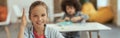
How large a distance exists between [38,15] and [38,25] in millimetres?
76

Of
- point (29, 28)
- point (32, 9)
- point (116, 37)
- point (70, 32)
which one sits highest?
point (32, 9)

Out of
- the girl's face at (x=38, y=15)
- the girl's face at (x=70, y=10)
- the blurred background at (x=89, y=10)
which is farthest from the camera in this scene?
the blurred background at (x=89, y=10)

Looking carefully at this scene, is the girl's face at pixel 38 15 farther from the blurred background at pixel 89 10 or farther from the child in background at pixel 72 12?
the blurred background at pixel 89 10

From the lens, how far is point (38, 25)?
1857 mm

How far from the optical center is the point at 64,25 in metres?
3.35

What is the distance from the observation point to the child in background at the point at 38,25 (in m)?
1.84

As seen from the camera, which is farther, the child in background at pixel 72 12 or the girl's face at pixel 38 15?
the child in background at pixel 72 12

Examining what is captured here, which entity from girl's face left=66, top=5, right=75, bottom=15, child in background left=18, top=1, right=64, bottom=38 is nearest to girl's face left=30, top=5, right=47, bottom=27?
child in background left=18, top=1, right=64, bottom=38

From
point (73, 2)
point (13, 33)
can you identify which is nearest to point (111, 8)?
point (13, 33)

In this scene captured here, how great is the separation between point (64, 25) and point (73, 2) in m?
0.37

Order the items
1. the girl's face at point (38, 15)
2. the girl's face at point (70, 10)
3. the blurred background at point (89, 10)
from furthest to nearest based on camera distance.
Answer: the blurred background at point (89, 10), the girl's face at point (70, 10), the girl's face at point (38, 15)

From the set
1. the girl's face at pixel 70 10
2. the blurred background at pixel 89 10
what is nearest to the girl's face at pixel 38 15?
the girl's face at pixel 70 10

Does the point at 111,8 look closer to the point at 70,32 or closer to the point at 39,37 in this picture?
the point at 70,32

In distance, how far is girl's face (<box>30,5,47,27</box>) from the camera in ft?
6.04
